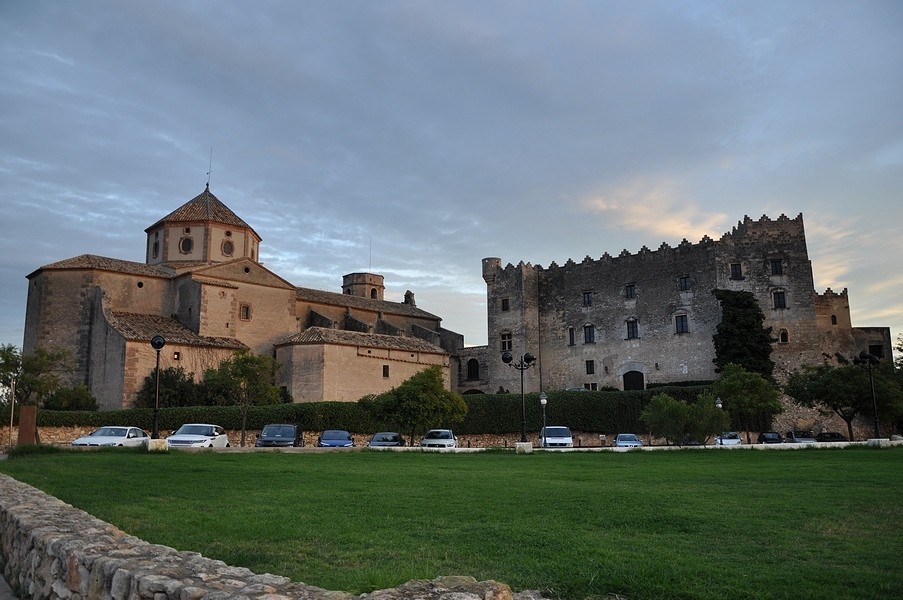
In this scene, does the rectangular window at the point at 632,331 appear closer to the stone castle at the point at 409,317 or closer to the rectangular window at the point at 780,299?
the stone castle at the point at 409,317

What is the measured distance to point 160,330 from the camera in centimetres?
4284

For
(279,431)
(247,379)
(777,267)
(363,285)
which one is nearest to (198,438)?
(279,431)

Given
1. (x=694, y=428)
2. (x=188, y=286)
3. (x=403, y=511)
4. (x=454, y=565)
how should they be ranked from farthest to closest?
(x=188, y=286) → (x=694, y=428) → (x=403, y=511) → (x=454, y=565)

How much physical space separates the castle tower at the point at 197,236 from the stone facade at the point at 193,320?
0.07 metres

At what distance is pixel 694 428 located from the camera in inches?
1160

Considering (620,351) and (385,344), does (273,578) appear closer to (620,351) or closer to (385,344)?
(385,344)

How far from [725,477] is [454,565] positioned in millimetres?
9704

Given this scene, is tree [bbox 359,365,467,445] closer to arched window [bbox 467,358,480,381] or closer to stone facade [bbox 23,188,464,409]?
stone facade [bbox 23,188,464,409]

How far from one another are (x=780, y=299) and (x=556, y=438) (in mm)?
25266

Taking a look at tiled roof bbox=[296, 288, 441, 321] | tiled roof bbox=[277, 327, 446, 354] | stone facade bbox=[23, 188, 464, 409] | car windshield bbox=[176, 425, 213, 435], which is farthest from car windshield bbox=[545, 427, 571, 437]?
tiled roof bbox=[296, 288, 441, 321]

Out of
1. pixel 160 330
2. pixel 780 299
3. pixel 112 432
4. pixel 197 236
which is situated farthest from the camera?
pixel 197 236

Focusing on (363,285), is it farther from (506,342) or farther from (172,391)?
(172,391)

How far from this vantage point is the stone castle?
44.1 m

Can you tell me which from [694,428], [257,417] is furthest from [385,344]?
[694,428]
